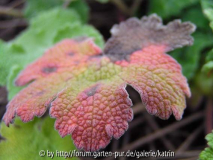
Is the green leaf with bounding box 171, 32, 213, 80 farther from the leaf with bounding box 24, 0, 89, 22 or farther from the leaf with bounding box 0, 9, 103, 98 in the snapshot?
the leaf with bounding box 24, 0, 89, 22

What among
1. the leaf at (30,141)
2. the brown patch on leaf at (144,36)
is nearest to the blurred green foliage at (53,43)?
the leaf at (30,141)

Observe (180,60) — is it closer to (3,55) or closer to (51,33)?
(51,33)

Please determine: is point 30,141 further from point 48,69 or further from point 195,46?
point 195,46

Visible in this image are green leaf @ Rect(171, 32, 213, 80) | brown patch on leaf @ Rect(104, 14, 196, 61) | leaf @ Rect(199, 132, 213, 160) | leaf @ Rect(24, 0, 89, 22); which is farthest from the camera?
leaf @ Rect(24, 0, 89, 22)

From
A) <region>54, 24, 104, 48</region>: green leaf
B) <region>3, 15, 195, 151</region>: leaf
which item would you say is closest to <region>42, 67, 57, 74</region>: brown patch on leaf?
<region>3, 15, 195, 151</region>: leaf

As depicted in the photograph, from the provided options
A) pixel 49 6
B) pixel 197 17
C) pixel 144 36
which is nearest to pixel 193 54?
pixel 197 17

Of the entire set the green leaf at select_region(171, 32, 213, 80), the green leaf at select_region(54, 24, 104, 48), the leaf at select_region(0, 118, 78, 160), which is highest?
the green leaf at select_region(54, 24, 104, 48)
